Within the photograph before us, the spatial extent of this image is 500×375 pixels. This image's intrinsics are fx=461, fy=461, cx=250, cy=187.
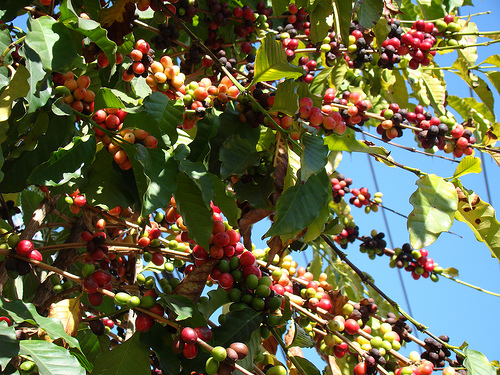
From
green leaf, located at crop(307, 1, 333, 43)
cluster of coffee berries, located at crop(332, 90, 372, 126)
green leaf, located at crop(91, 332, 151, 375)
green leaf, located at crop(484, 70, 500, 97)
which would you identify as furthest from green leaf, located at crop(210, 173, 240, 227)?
green leaf, located at crop(484, 70, 500, 97)

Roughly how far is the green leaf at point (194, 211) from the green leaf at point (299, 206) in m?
0.13

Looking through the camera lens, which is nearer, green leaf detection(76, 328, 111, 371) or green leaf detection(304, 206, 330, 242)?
green leaf detection(304, 206, 330, 242)

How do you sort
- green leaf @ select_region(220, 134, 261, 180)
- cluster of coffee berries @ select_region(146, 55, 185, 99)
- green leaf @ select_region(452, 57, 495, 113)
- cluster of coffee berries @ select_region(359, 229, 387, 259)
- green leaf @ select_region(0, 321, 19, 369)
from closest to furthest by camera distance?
green leaf @ select_region(0, 321, 19, 369), green leaf @ select_region(220, 134, 261, 180), cluster of coffee berries @ select_region(146, 55, 185, 99), green leaf @ select_region(452, 57, 495, 113), cluster of coffee berries @ select_region(359, 229, 387, 259)

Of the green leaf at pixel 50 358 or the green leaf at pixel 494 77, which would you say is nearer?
the green leaf at pixel 50 358

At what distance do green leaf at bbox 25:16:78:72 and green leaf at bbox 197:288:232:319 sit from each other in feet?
2.02

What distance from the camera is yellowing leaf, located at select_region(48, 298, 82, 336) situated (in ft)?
3.36

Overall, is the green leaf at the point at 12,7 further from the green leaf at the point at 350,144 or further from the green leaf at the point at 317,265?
the green leaf at the point at 317,265

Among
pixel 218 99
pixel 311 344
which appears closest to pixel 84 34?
pixel 218 99

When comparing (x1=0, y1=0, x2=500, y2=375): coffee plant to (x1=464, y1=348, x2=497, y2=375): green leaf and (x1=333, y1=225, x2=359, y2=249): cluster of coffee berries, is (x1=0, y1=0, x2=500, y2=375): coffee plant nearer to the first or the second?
(x1=464, y1=348, x2=497, y2=375): green leaf

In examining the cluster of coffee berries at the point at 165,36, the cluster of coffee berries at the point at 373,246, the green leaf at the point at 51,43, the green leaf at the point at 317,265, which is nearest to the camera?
the green leaf at the point at 51,43

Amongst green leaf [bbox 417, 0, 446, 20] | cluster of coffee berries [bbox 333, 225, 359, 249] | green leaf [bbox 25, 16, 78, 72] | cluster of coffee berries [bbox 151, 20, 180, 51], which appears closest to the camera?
green leaf [bbox 25, 16, 78, 72]

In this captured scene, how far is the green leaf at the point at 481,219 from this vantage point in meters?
1.27

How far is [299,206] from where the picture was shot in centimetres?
98

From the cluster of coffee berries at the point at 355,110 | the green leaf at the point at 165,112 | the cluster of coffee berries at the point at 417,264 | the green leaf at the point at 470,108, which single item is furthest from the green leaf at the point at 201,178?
the green leaf at the point at 470,108
